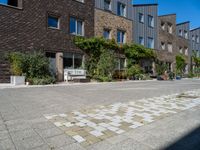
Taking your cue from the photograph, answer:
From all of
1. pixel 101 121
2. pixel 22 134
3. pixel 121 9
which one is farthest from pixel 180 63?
pixel 22 134

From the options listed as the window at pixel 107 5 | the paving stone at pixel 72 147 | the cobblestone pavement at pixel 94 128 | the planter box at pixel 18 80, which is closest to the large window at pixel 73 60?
the planter box at pixel 18 80

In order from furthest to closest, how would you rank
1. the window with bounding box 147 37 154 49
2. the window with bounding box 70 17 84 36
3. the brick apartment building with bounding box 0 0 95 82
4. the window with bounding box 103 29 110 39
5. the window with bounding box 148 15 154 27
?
1. the window with bounding box 147 37 154 49
2. the window with bounding box 148 15 154 27
3. the window with bounding box 103 29 110 39
4. the window with bounding box 70 17 84 36
5. the brick apartment building with bounding box 0 0 95 82

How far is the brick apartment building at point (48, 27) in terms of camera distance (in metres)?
12.3

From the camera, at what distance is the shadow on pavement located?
2674 millimetres

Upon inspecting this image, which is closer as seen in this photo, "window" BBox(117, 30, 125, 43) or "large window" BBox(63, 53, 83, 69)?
"large window" BBox(63, 53, 83, 69)

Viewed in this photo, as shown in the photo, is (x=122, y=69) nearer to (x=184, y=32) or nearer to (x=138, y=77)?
(x=138, y=77)

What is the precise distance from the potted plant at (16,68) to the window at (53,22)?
4.28 metres

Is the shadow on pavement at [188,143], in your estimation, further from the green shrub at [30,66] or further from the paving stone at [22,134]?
the green shrub at [30,66]

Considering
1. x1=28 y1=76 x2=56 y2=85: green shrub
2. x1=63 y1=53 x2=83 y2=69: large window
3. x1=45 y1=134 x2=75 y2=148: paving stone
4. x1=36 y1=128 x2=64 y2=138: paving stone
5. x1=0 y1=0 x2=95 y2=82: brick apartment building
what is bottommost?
x1=45 y1=134 x2=75 y2=148: paving stone

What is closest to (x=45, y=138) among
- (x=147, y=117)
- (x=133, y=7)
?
(x=147, y=117)

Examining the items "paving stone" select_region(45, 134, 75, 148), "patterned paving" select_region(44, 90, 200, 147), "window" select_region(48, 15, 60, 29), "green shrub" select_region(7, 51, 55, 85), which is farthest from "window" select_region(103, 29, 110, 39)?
"paving stone" select_region(45, 134, 75, 148)

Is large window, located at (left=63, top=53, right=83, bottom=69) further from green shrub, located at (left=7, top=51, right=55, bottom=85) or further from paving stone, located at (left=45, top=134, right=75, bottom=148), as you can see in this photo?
paving stone, located at (left=45, top=134, right=75, bottom=148)

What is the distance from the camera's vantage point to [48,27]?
14.2m

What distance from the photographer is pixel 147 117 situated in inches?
165
